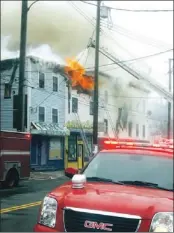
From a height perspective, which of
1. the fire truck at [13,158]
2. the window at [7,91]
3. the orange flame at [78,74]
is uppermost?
the orange flame at [78,74]

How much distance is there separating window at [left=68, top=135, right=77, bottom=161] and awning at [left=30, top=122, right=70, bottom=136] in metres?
0.90

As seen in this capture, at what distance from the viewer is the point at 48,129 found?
30766 millimetres

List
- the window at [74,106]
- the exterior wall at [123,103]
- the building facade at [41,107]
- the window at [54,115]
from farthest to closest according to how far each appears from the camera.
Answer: the exterior wall at [123,103]
the window at [74,106]
the window at [54,115]
the building facade at [41,107]

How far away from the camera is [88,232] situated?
4449 mm

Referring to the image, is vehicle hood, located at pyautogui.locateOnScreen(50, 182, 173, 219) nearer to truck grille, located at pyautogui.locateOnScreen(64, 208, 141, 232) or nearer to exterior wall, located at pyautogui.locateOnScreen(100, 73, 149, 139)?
truck grille, located at pyautogui.locateOnScreen(64, 208, 141, 232)

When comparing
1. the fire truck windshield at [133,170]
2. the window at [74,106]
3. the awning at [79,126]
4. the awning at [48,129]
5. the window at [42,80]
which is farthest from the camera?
the window at [74,106]

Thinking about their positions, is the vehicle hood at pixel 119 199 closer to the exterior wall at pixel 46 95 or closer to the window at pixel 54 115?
the exterior wall at pixel 46 95

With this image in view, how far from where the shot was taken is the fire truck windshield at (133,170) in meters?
5.34

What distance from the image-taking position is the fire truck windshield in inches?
210

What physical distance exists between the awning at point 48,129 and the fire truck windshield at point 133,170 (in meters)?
23.7

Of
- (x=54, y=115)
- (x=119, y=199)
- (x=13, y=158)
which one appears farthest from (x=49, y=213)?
(x=54, y=115)

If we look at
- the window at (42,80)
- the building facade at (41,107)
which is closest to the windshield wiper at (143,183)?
the building facade at (41,107)

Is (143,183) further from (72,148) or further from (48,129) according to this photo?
(72,148)

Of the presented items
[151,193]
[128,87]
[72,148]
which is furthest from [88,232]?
[128,87]
